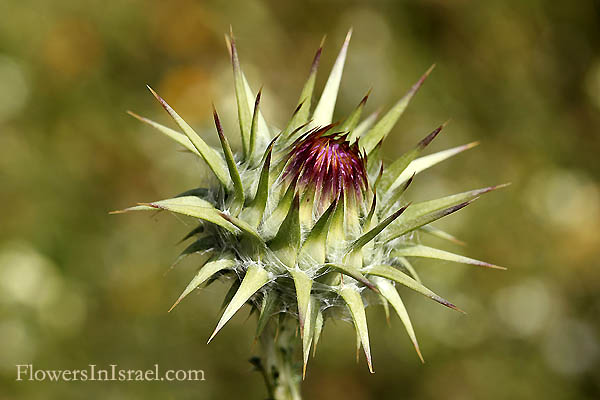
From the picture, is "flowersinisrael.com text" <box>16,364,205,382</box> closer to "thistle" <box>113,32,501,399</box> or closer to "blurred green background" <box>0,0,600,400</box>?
"blurred green background" <box>0,0,600,400</box>

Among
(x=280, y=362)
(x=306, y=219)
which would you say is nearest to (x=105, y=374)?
(x=280, y=362)

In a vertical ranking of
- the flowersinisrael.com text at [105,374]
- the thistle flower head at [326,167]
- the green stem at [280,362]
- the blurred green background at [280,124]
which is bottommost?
the green stem at [280,362]

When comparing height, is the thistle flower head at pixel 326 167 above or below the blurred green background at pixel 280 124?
below

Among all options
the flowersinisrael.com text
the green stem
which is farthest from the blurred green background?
the green stem

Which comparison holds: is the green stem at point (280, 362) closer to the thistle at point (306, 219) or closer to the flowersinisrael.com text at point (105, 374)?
the thistle at point (306, 219)

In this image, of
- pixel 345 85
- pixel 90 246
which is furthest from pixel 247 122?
pixel 345 85

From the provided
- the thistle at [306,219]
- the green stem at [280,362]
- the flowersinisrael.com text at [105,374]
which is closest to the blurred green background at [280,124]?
the flowersinisrael.com text at [105,374]

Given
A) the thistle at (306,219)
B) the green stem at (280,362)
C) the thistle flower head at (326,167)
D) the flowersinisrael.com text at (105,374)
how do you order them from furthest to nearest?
the flowersinisrael.com text at (105,374), the green stem at (280,362), the thistle flower head at (326,167), the thistle at (306,219)

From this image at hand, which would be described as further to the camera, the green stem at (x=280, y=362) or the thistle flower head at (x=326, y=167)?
the green stem at (x=280, y=362)
